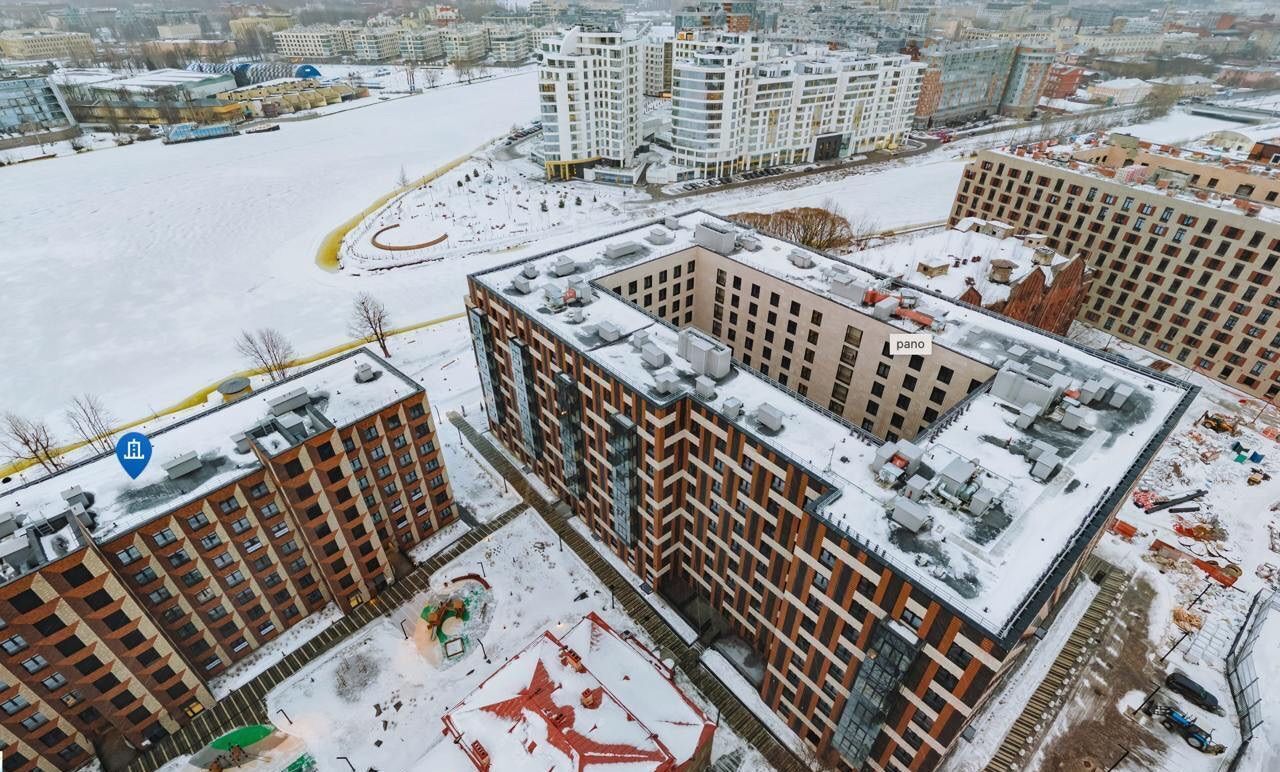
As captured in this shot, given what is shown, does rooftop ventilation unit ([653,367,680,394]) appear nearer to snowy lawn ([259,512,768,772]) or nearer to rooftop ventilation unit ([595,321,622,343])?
rooftop ventilation unit ([595,321,622,343])

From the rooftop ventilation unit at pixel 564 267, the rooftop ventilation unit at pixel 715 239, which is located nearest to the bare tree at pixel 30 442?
the rooftop ventilation unit at pixel 564 267

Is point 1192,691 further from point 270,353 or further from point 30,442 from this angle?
point 30,442

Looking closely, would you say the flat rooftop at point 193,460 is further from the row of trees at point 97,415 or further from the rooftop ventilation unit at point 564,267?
the rooftop ventilation unit at point 564,267

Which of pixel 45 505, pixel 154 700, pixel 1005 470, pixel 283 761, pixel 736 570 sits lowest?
pixel 283 761

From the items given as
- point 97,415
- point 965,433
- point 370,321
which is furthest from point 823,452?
point 97,415

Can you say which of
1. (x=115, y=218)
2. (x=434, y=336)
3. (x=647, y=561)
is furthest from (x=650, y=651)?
(x=115, y=218)

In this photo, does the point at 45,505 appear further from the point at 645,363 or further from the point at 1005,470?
the point at 1005,470
